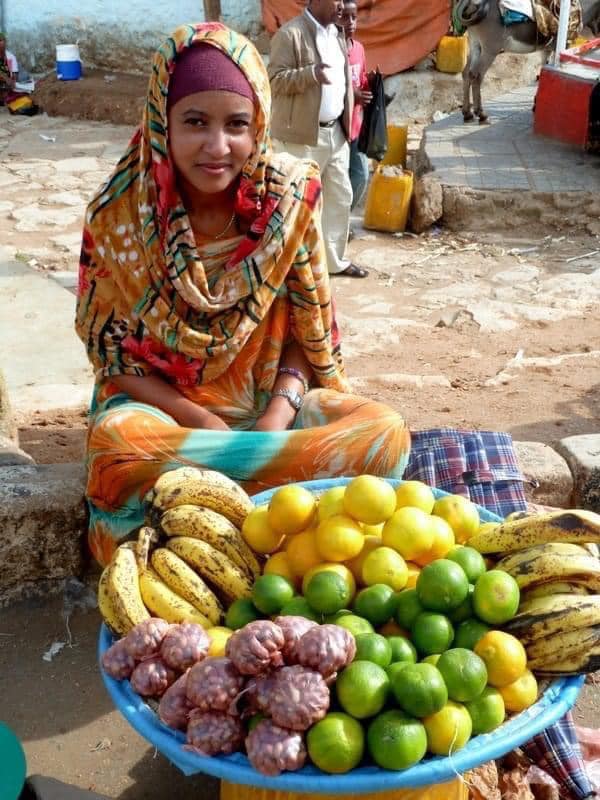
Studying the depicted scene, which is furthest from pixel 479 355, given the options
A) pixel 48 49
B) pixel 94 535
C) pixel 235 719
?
pixel 48 49

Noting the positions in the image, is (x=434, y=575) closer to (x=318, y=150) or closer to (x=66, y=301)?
(x=66, y=301)

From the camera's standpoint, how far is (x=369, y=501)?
2.08m

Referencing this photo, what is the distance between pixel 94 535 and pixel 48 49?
12.0 metres

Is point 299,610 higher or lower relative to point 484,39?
lower

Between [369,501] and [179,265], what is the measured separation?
1.29 metres

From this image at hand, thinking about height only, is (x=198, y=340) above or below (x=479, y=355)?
above

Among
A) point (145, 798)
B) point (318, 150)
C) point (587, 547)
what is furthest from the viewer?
point (318, 150)

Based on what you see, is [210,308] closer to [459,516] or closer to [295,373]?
[295,373]

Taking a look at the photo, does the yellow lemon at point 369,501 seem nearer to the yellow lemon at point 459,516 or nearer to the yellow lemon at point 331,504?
the yellow lemon at point 331,504

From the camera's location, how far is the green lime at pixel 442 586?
6.15ft

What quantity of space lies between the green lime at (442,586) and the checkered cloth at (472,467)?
112 cm

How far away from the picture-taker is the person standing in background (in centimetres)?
660

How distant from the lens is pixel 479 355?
222 inches

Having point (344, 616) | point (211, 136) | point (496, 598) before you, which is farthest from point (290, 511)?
point (211, 136)
